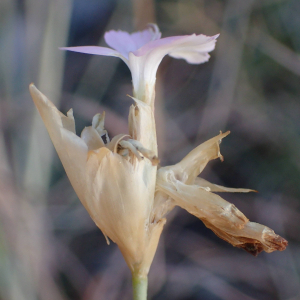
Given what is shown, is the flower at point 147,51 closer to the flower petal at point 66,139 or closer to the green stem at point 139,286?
the flower petal at point 66,139

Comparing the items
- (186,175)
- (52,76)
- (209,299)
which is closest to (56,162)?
(52,76)

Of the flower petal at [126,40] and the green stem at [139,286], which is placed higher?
the flower petal at [126,40]

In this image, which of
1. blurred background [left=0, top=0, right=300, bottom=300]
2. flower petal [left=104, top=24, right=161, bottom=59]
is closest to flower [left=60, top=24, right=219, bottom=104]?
flower petal [left=104, top=24, right=161, bottom=59]

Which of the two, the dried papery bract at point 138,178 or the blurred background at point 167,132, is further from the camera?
the blurred background at point 167,132

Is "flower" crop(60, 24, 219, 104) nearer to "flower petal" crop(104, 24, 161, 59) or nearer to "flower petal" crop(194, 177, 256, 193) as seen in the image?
"flower petal" crop(104, 24, 161, 59)

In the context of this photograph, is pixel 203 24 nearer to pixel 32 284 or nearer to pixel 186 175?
pixel 186 175

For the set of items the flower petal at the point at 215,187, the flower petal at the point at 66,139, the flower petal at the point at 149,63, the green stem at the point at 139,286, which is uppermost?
the flower petal at the point at 149,63

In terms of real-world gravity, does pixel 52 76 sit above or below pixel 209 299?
above

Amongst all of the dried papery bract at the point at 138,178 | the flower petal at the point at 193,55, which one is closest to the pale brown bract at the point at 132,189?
the dried papery bract at the point at 138,178
